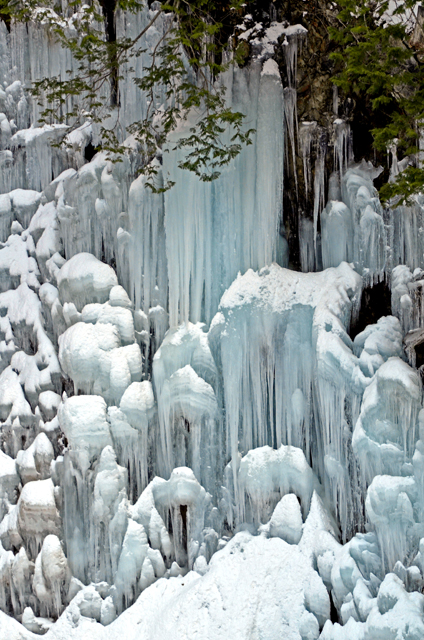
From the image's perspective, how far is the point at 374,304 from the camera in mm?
8039

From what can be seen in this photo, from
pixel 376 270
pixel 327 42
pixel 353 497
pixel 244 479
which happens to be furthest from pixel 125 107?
pixel 353 497

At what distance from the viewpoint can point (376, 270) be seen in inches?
301

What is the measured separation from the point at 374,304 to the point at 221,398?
2102 mm

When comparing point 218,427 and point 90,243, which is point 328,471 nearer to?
point 218,427

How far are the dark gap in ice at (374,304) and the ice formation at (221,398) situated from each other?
0.09 ft

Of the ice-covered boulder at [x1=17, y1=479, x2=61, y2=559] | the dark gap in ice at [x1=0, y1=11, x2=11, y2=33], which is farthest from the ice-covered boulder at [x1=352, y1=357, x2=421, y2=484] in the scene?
the dark gap in ice at [x1=0, y1=11, x2=11, y2=33]

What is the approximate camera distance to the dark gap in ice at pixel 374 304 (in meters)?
7.98

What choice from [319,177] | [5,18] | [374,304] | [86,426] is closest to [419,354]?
[374,304]

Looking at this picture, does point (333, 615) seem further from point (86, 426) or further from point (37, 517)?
point (37, 517)

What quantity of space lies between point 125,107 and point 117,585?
603 cm

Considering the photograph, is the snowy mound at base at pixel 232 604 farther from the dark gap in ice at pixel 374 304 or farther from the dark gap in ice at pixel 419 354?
the dark gap in ice at pixel 374 304

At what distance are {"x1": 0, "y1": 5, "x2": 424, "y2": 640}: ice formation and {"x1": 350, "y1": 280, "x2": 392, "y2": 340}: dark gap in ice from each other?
29 mm

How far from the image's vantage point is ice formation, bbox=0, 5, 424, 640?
7.00 m

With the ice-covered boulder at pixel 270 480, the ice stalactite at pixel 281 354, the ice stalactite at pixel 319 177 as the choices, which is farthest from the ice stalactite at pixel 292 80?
the ice-covered boulder at pixel 270 480
